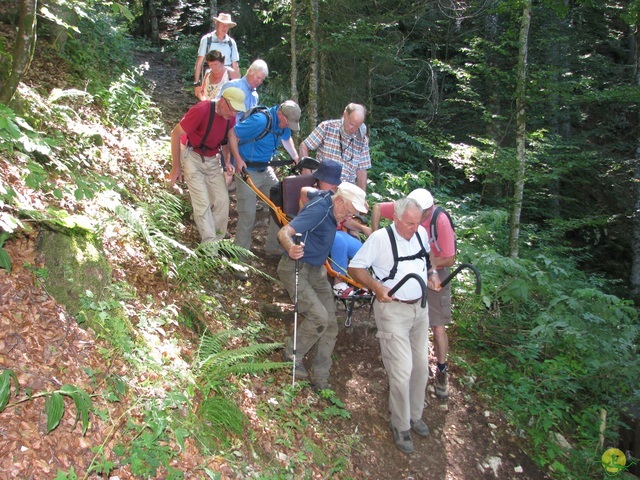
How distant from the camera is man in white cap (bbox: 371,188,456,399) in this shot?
576 cm

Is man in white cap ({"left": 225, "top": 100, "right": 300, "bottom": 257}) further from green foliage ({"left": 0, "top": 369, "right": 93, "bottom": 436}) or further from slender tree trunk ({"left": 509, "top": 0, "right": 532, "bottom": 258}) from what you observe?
slender tree trunk ({"left": 509, "top": 0, "right": 532, "bottom": 258})

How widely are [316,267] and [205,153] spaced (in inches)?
87.8

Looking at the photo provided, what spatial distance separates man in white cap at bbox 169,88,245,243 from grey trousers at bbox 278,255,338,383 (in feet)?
4.35

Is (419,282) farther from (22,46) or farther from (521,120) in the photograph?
(521,120)

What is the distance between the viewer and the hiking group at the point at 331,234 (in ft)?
17.6

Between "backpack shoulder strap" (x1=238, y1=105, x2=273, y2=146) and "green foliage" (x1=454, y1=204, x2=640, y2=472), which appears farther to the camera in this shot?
"backpack shoulder strap" (x1=238, y1=105, x2=273, y2=146)

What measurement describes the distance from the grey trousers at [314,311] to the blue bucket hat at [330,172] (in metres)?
1.02

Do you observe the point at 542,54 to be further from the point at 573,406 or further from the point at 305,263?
the point at 305,263

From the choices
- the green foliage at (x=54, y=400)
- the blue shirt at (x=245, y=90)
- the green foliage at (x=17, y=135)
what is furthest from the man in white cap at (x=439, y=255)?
the green foliage at (x=54, y=400)

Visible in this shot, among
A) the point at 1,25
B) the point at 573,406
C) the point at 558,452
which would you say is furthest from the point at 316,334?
the point at 1,25

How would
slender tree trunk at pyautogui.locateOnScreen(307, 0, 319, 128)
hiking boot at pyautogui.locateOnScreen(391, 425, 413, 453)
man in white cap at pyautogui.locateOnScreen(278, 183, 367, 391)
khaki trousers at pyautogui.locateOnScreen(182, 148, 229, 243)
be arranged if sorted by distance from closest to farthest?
man in white cap at pyautogui.locateOnScreen(278, 183, 367, 391) → hiking boot at pyautogui.locateOnScreen(391, 425, 413, 453) → khaki trousers at pyautogui.locateOnScreen(182, 148, 229, 243) → slender tree trunk at pyautogui.locateOnScreen(307, 0, 319, 128)

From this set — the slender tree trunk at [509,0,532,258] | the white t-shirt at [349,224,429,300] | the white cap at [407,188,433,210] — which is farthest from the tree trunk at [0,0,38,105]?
the slender tree trunk at [509,0,532,258]

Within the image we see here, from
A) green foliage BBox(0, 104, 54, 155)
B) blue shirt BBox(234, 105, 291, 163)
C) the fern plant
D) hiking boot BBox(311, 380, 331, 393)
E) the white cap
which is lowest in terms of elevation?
hiking boot BBox(311, 380, 331, 393)

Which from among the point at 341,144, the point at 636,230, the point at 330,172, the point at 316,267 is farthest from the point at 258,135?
the point at 636,230
